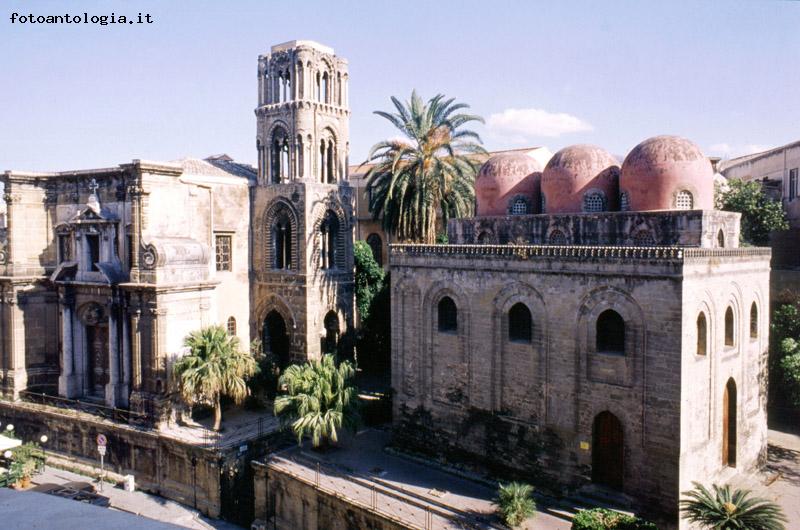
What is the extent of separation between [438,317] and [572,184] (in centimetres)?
640

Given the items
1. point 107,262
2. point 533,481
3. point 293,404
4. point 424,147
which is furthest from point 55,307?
point 533,481

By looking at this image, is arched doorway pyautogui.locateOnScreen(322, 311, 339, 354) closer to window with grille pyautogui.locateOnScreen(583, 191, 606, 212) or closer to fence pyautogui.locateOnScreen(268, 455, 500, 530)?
fence pyautogui.locateOnScreen(268, 455, 500, 530)

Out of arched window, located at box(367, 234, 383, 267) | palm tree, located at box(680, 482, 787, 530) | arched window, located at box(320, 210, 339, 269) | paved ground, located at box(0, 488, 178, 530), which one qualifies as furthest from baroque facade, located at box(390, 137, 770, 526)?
paved ground, located at box(0, 488, 178, 530)

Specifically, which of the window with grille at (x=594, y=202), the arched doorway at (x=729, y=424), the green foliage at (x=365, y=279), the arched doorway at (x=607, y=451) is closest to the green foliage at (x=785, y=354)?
the arched doorway at (x=729, y=424)

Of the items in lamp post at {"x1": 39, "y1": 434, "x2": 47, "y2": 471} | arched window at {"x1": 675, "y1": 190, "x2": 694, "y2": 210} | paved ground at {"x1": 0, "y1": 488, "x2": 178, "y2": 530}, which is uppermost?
arched window at {"x1": 675, "y1": 190, "x2": 694, "y2": 210}

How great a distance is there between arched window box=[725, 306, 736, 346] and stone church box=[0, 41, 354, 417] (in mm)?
15581

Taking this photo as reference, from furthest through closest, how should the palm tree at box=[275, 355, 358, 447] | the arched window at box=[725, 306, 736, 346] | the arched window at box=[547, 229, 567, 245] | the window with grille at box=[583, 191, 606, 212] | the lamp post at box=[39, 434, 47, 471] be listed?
the lamp post at box=[39, 434, 47, 471], the arched window at box=[547, 229, 567, 245], the window with grille at box=[583, 191, 606, 212], the palm tree at box=[275, 355, 358, 447], the arched window at box=[725, 306, 736, 346]

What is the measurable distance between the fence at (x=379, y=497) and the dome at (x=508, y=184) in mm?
10856

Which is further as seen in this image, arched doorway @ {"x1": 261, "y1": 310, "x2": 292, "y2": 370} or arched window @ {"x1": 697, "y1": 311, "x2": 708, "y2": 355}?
arched doorway @ {"x1": 261, "y1": 310, "x2": 292, "y2": 370}

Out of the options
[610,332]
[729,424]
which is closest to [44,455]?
[610,332]

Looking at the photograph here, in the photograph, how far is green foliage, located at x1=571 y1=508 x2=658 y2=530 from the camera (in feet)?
A: 47.1

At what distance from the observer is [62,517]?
3100 mm

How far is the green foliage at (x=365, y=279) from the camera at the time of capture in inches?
1152

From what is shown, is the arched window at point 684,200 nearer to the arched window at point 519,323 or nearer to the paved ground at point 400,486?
the arched window at point 519,323
